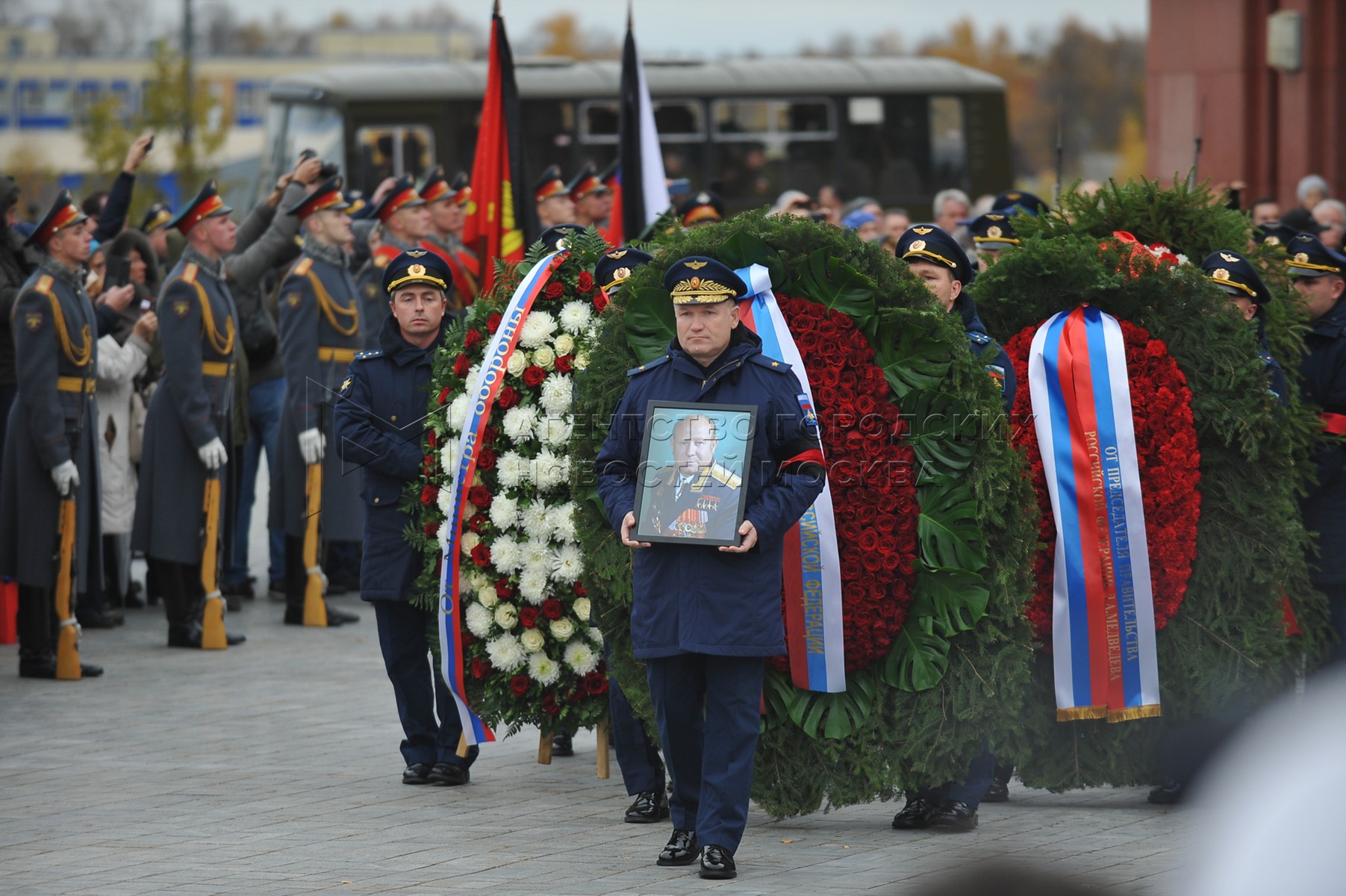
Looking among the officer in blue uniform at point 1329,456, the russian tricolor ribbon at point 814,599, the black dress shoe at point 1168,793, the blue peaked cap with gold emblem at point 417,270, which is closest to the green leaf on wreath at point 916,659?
the russian tricolor ribbon at point 814,599

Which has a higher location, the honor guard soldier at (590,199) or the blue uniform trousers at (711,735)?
the honor guard soldier at (590,199)

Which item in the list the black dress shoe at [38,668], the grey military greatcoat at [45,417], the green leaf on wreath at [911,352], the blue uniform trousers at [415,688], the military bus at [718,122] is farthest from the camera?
the military bus at [718,122]

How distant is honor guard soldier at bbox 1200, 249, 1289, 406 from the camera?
6895 millimetres

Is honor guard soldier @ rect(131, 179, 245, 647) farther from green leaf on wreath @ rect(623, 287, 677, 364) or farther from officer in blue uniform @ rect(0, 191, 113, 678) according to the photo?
green leaf on wreath @ rect(623, 287, 677, 364)

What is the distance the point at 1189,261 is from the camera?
7078mm

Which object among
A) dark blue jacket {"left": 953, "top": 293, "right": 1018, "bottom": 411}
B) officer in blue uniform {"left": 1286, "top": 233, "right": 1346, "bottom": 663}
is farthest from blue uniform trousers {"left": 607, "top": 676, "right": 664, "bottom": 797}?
→ officer in blue uniform {"left": 1286, "top": 233, "right": 1346, "bottom": 663}

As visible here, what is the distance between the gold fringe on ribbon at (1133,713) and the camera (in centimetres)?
657

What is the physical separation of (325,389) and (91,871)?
5468 mm

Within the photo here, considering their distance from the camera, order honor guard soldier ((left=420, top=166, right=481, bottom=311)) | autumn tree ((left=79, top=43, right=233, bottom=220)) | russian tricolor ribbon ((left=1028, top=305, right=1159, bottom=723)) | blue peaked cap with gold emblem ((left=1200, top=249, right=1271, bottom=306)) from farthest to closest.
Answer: autumn tree ((left=79, top=43, right=233, bottom=220))
honor guard soldier ((left=420, top=166, right=481, bottom=311))
blue peaked cap with gold emblem ((left=1200, top=249, right=1271, bottom=306))
russian tricolor ribbon ((left=1028, top=305, right=1159, bottom=723))

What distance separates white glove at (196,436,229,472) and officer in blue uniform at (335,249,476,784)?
2907mm

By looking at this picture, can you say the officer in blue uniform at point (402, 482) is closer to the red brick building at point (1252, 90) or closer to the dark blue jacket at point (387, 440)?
the dark blue jacket at point (387, 440)

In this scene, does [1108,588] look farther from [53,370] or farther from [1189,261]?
[53,370]

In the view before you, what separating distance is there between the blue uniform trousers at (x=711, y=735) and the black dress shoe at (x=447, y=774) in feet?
4.88

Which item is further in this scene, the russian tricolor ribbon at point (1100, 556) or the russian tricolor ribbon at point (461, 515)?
the russian tricolor ribbon at point (461, 515)
